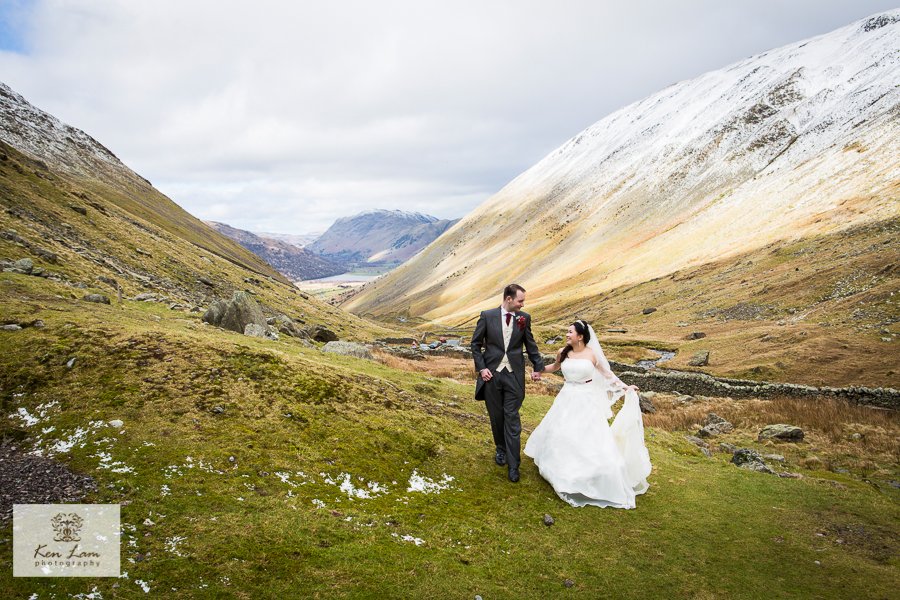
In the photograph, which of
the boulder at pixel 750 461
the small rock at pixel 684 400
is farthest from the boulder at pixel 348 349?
the boulder at pixel 750 461

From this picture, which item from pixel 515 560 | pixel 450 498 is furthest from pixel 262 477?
pixel 515 560

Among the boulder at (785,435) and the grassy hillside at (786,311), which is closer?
the boulder at (785,435)

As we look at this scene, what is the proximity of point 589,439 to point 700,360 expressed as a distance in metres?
43.4

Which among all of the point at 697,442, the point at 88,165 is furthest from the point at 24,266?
the point at 88,165

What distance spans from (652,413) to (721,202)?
143 meters

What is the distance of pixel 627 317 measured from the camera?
295 feet

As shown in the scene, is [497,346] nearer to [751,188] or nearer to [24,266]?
[24,266]

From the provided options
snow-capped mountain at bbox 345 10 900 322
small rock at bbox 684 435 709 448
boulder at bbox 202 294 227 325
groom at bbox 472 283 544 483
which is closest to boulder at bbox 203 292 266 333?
boulder at bbox 202 294 227 325

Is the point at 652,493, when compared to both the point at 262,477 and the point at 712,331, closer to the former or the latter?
the point at 262,477

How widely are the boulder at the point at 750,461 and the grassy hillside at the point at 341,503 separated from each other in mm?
1330

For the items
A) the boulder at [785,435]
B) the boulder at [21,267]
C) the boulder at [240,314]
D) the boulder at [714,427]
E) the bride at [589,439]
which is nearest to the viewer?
the bride at [589,439]
